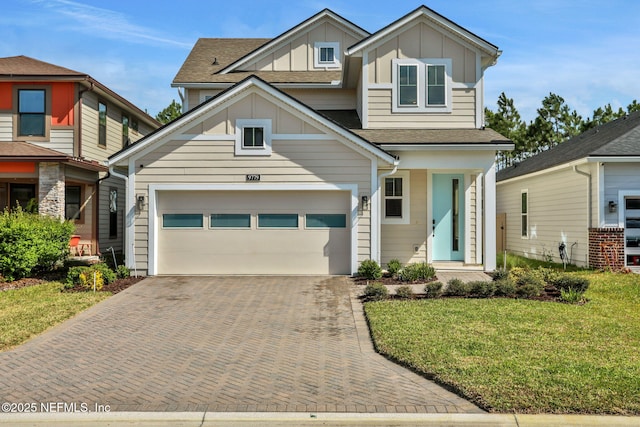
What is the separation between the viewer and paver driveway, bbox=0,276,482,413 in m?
5.61

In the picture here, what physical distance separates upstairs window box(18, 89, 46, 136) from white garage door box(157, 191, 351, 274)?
21.6ft

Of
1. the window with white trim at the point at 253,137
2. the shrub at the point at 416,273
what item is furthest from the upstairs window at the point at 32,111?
the shrub at the point at 416,273

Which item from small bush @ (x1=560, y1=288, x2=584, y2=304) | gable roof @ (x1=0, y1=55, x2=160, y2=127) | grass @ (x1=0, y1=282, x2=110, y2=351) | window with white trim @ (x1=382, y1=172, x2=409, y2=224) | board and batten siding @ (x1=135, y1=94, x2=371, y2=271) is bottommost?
grass @ (x1=0, y1=282, x2=110, y2=351)

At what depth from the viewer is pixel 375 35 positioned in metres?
15.3

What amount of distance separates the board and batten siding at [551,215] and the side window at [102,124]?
16335mm

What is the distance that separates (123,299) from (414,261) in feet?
27.1

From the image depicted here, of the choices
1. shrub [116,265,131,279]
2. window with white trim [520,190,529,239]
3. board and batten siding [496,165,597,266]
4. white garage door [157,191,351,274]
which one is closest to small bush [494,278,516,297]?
white garage door [157,191,351,274]

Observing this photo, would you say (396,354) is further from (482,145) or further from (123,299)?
(482,145)

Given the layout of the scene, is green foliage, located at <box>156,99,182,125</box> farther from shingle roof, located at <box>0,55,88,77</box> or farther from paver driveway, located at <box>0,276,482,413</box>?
paver driveway, located at <box>0,276,482,413</box>

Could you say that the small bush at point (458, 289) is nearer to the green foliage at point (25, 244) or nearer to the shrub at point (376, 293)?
the shrub at point (376, 293)

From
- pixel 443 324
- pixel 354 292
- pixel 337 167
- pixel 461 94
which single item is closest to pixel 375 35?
pixel 461 94

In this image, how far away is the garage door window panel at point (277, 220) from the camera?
1420 cm

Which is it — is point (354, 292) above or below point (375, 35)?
below

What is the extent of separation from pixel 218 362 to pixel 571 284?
790 cm
